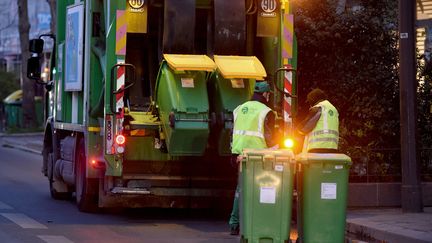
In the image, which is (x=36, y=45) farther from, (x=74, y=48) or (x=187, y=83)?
(x=187, y=83)

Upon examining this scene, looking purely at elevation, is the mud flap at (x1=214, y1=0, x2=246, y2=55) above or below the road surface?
above

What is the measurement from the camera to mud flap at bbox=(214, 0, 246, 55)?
11328 millimetres

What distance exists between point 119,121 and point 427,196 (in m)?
4.55

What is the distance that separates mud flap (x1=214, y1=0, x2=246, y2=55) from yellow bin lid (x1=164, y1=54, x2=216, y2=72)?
1.70ft

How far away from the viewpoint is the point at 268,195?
8.89 metres

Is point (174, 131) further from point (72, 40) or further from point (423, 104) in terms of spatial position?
point (423, 104)

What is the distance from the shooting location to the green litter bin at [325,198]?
9000 millimetres


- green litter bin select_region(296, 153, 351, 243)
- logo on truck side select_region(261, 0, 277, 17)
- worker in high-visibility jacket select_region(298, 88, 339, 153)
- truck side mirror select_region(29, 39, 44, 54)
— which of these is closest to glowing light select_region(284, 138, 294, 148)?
worker in high-visibility jacket select_region(298, 88, 339, 153)

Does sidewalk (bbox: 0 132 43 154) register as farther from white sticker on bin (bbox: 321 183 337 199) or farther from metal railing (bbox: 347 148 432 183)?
white sticker on bin (bbox: 321 183 337 199)

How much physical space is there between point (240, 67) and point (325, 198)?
2.41 meters

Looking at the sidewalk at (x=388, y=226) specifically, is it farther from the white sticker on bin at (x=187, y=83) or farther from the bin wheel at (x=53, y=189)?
the bin wheel at (x=53, y=189)

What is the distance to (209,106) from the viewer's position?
36.2ft

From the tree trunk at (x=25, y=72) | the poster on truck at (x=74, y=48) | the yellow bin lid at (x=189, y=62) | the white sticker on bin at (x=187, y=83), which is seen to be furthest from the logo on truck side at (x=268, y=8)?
the tree trunk at (x=25, y=72)

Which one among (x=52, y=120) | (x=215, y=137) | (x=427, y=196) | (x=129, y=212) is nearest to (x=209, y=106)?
(x=215, y=137)
